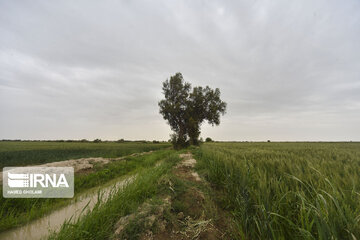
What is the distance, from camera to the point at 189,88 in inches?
1032

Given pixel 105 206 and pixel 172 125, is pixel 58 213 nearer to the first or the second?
pixel 105 206

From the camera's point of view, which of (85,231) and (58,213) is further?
(58,213)

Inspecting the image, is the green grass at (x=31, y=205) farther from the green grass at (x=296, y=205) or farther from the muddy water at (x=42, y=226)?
the green grass at (x=296, y=205)

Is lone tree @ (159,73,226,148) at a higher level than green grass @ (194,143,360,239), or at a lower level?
higher

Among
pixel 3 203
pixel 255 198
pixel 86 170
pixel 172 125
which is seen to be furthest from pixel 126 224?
pixel 172 125

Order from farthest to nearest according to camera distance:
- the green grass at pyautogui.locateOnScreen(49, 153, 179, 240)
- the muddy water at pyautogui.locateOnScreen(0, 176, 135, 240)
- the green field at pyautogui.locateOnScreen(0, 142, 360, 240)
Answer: the muddy water at pyautogui.locateOnScreen(0, 176, 135, 240), the green grass at pyautogui.locateOnScreen(49, 153, 179, 240), the green field at pyautogui.locateOnScreen(0, 142, 360, 240)

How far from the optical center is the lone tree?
24219mm

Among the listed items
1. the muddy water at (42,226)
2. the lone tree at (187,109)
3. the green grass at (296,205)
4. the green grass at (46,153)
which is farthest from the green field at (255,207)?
the lone tree at (187,109)

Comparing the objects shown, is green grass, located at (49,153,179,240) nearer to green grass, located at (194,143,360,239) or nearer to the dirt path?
the dirt path

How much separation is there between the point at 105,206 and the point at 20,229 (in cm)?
211

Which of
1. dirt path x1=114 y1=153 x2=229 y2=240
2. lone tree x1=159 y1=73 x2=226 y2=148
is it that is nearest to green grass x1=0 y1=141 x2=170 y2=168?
lone tree x1=159 y1=73 x2=226 y2=148

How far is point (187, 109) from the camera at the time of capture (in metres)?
24.3

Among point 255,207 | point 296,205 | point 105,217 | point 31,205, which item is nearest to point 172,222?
point 105,217

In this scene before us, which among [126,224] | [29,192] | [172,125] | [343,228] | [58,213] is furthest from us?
[172,125]
